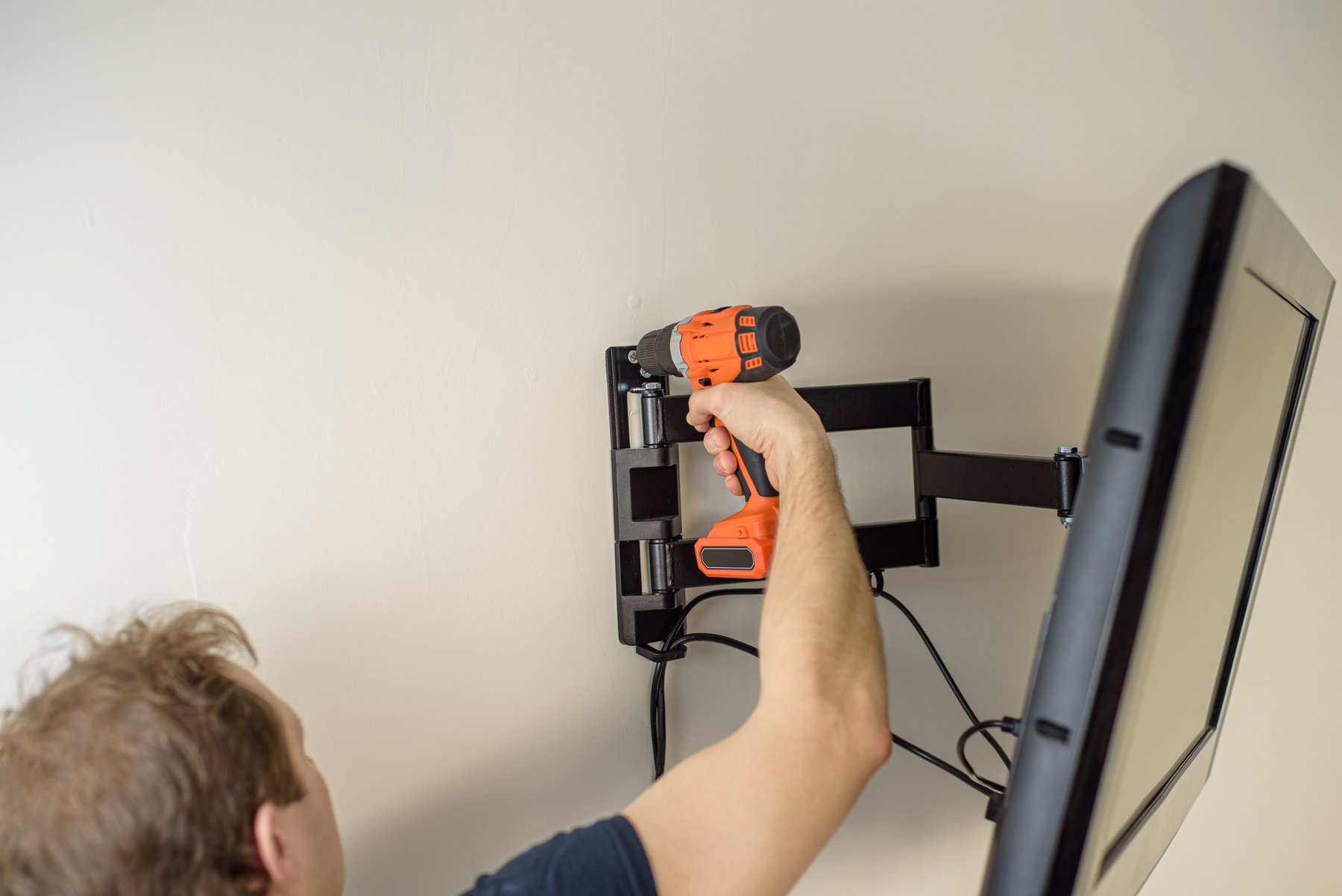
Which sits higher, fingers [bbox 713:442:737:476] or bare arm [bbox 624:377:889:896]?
fingers [bbox 713:442:737:476]

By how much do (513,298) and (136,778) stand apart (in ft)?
1.89

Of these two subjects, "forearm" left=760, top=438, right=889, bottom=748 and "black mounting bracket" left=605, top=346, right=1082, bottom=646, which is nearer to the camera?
"forearm" left=760, top=438, right=889, bottom=748

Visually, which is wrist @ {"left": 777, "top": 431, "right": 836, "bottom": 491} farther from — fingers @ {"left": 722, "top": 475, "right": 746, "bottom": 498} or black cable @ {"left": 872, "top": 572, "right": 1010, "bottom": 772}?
black cable @ {"left": 872, "top": 572, "right": 1010, "bottom": 772}

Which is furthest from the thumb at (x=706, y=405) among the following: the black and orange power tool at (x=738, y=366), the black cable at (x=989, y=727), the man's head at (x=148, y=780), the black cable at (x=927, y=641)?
the man's head at (x=148, y=780)

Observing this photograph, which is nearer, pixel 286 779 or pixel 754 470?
pixel 286 779

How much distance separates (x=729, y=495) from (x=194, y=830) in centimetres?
66

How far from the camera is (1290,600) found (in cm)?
136

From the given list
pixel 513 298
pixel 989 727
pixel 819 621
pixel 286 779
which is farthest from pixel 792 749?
pixel 513 298

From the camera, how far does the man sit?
57 cm

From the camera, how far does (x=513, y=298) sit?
926mm

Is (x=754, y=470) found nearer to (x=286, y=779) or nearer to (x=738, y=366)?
(x=738, y=366)

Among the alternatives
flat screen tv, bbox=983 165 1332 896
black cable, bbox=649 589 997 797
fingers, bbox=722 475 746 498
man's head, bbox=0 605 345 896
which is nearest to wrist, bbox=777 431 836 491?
fingers, bbox=722 475 746 498

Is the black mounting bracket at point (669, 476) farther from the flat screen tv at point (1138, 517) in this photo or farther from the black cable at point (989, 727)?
the flat screen tv at point (1138, 517)

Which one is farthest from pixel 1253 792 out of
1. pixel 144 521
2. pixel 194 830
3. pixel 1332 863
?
pixel 144 521
